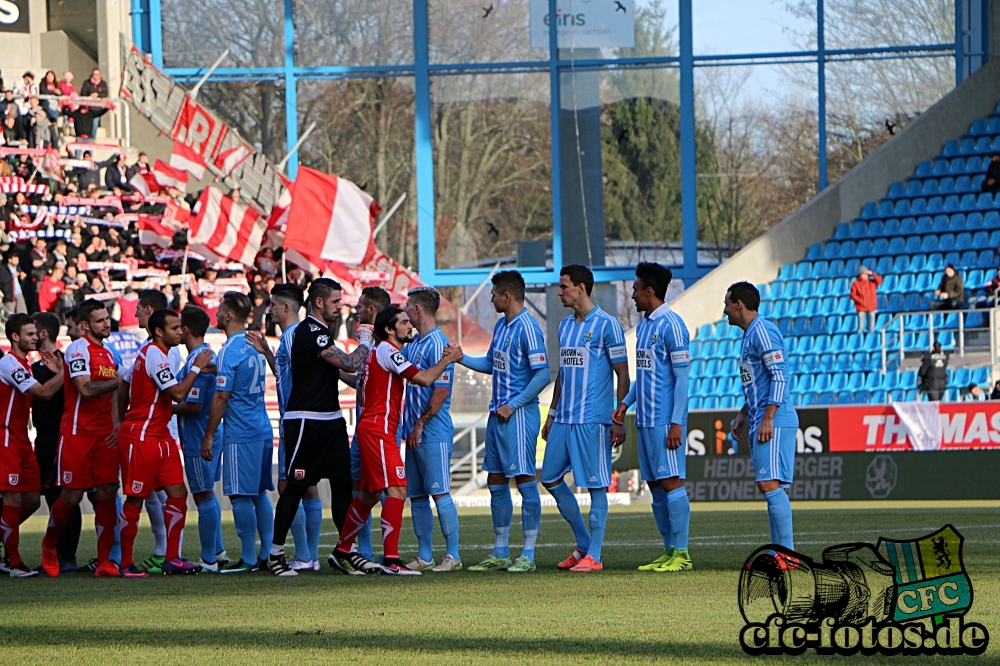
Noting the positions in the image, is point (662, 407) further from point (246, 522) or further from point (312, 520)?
point (246, 522)

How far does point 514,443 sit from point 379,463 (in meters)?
0.99

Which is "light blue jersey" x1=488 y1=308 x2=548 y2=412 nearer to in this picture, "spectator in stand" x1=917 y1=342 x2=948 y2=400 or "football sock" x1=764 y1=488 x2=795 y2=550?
"football sock" x1=764 y1=488 x2=795 y2=550

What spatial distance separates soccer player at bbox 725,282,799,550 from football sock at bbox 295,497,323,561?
3.20 metres

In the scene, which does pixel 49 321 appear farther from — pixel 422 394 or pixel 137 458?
pixel 422 394

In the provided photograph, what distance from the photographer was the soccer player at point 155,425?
402 inches

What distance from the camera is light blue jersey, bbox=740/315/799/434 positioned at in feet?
31.6

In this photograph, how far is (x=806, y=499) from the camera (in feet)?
67.6

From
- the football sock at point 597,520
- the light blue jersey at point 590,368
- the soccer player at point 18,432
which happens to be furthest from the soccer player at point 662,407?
the soccer player at point 18,432


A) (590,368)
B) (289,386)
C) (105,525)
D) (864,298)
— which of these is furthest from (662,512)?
(864,298)

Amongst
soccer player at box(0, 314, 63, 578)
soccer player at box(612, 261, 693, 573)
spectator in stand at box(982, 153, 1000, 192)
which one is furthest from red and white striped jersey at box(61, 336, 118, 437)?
spectator in stand at box(982, 153, 1000, 192)

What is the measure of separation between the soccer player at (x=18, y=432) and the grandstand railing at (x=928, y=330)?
52.7 ft

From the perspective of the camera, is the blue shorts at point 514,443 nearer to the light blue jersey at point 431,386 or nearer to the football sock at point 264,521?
the light blue jersey at point 431,386

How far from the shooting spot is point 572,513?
1020 cm

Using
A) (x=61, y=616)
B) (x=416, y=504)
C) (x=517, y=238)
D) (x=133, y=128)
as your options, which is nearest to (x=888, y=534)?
(x=416, y=504)
